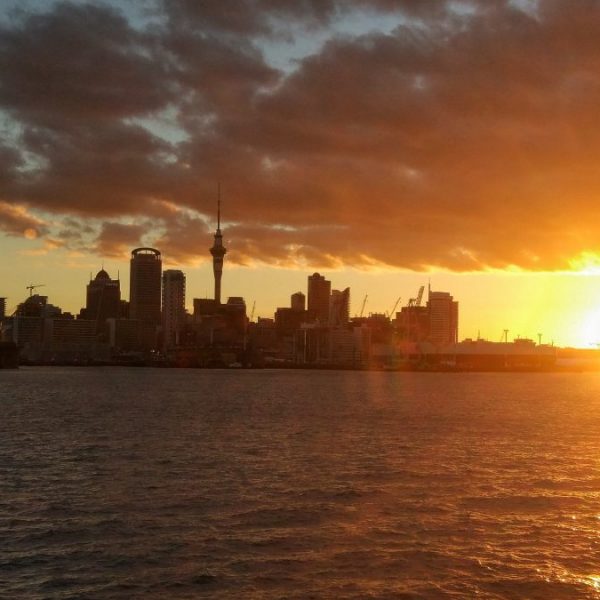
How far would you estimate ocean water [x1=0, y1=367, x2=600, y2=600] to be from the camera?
108 ft

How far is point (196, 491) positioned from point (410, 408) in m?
87.9

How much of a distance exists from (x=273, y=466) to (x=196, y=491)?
11960 mm

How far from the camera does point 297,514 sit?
44406 mm

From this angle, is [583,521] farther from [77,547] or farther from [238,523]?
[77,547]

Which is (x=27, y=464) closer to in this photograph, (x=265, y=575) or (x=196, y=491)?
(x=196, y=491)

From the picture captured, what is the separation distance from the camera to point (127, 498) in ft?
159

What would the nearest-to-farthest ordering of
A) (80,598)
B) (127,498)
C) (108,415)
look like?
(80,598) < (127,498) < (108,415)

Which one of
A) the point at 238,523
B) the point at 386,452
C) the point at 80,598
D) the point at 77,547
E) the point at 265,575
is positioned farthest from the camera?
the point at 386,452

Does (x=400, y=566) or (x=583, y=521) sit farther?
(x=583, y=521)

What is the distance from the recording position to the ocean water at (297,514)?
33.0 meters

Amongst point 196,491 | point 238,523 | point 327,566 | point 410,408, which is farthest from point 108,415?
point 327,566

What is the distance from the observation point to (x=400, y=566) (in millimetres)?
35031

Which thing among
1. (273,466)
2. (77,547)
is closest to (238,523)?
(77,547)

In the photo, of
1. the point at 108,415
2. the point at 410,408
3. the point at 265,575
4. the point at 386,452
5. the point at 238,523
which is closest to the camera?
the point at 265,575
